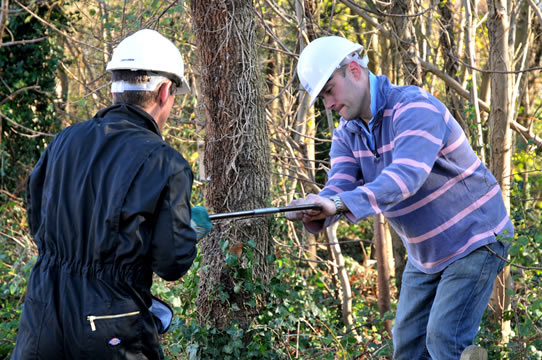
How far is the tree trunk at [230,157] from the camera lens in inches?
169

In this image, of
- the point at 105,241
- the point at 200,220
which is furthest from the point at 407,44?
the point at 105,241

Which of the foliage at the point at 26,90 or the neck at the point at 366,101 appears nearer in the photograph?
the neck at the point at 366,101

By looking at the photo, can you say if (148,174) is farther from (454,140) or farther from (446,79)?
(446,79)

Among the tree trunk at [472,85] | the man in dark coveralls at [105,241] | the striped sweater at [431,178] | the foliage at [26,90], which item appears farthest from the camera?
the foliage at [26,90]

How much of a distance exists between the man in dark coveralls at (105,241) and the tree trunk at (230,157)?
173 cm

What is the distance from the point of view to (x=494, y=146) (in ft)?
18.3

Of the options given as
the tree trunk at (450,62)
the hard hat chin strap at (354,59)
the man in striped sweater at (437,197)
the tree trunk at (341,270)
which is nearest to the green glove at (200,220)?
the man in striped sweater at (437,197)

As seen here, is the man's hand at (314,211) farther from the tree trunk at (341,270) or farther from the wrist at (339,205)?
the tree trunk at (341,270)

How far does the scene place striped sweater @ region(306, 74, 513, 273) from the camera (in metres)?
3.09

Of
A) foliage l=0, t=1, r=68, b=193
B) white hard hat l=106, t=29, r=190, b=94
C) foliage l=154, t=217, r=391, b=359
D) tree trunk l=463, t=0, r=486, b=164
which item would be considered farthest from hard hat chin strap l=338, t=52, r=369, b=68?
foliage l=0, t=1, r=68, b=193

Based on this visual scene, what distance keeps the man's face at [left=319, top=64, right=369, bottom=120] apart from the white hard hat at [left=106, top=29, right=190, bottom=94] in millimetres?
840

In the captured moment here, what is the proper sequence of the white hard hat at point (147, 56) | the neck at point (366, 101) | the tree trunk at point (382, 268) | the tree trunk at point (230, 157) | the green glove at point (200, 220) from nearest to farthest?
the white hard hat at point (147, 56) < the green glove at point (200, 220) < the neck at point (366, 101) < the tree trunk at point (230, 157) < the tree trunk at point (382, 268)

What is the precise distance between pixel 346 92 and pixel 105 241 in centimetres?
153

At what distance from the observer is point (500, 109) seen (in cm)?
556
